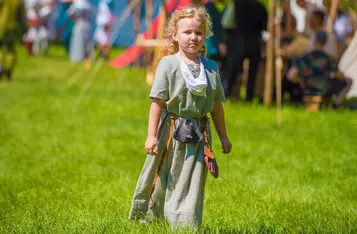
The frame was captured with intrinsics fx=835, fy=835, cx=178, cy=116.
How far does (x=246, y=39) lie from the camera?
14.6 metres

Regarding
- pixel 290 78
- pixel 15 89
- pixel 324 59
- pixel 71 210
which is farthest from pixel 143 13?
pixel 71 210

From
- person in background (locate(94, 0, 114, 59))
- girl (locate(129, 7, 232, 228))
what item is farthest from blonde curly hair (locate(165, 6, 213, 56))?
person in background (locate(94, 0, 114, 59))

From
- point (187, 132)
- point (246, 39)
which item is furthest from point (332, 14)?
Result: point (187, 132)

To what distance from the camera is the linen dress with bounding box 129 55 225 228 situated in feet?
16.3

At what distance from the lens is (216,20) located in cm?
1412

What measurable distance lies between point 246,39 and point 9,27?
696cm

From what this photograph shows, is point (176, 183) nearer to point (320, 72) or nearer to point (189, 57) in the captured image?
point (189, 57)

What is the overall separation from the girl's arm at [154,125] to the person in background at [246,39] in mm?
9516

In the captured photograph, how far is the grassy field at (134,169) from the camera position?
5.80 meters

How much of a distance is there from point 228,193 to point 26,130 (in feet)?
16.0

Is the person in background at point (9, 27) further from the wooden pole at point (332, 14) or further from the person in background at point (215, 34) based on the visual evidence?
the wooden pole at point (332, 14)

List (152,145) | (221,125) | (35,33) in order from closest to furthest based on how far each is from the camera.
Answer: (152,145) < (221,125) < (35,33)

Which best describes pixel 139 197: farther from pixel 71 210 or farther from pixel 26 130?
pixel 26 130

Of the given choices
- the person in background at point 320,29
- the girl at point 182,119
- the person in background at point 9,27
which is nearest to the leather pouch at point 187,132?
the girl at point 182,119
